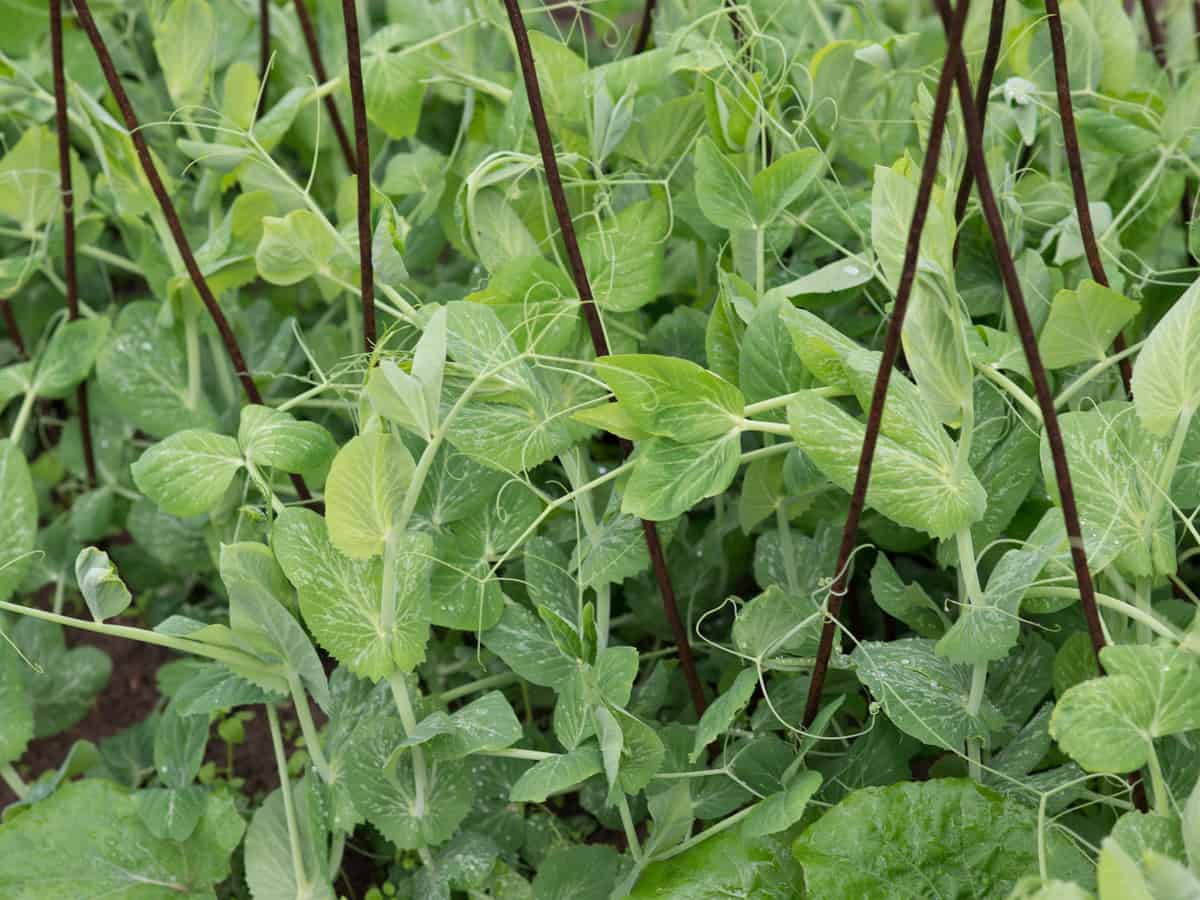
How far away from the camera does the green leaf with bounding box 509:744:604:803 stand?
741 mm

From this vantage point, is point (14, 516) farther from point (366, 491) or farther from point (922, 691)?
point (922, 691)

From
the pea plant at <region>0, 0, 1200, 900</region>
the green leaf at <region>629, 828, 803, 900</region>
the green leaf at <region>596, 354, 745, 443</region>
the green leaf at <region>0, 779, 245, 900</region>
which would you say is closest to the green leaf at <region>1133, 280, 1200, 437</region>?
the pea plant at <region>0, 0, 1200, 900</region>

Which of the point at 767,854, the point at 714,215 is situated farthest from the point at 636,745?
the point at 714,215

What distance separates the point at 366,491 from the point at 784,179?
0.36m

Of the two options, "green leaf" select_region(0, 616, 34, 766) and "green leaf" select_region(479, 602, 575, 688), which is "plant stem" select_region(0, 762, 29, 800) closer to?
"green leaf" select_region(0, 616, 34, 766)

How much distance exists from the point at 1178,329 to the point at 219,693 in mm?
638

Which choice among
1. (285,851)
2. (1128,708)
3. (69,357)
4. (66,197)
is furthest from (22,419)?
(1128,708)

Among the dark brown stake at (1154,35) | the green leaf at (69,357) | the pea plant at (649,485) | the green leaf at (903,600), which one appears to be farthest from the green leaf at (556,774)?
the dark brown stake at (1154,35)

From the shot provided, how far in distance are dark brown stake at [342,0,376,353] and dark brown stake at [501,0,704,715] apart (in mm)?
92

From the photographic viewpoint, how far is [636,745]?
0.76 meters

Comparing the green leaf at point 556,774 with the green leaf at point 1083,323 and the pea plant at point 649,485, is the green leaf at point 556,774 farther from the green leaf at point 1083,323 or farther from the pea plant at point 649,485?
the green leaf at point 1083,323

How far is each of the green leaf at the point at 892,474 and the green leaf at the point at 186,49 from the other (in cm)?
64

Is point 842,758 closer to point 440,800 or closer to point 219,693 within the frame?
point 440,800

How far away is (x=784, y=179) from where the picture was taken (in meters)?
0.86
